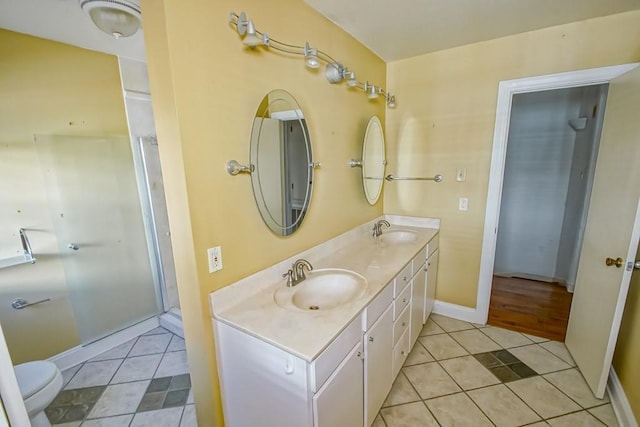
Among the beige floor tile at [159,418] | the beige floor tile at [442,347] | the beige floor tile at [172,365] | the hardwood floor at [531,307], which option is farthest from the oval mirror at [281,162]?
the hardwood floor at [531,307]

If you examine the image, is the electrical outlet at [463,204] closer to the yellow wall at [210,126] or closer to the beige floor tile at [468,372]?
the beige floor tile at [468,372]

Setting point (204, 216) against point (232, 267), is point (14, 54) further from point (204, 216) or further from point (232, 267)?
point (232, 267)

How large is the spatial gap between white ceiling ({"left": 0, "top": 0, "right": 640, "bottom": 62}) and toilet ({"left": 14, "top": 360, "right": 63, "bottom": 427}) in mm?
1996

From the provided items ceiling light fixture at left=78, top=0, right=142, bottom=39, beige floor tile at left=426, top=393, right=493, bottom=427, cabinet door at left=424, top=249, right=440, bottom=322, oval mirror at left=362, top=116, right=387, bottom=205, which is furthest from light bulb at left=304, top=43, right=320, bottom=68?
beige floor tile at left=426, top=393, right=493, bottom=427

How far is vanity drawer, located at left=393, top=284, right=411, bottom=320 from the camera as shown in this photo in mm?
1685

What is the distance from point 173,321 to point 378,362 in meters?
1.99

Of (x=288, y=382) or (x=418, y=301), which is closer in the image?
(x=288, y=382)

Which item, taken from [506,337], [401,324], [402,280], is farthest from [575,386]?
[402,280]

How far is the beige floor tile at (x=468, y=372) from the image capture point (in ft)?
6.19

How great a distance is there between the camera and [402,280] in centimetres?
176

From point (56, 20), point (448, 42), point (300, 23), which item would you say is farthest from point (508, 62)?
point (56, 20)

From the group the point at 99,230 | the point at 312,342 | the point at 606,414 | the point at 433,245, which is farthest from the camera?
the point at 433,245

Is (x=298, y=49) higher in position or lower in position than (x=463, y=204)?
higher

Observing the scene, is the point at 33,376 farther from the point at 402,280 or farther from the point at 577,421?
the point at 577,421
